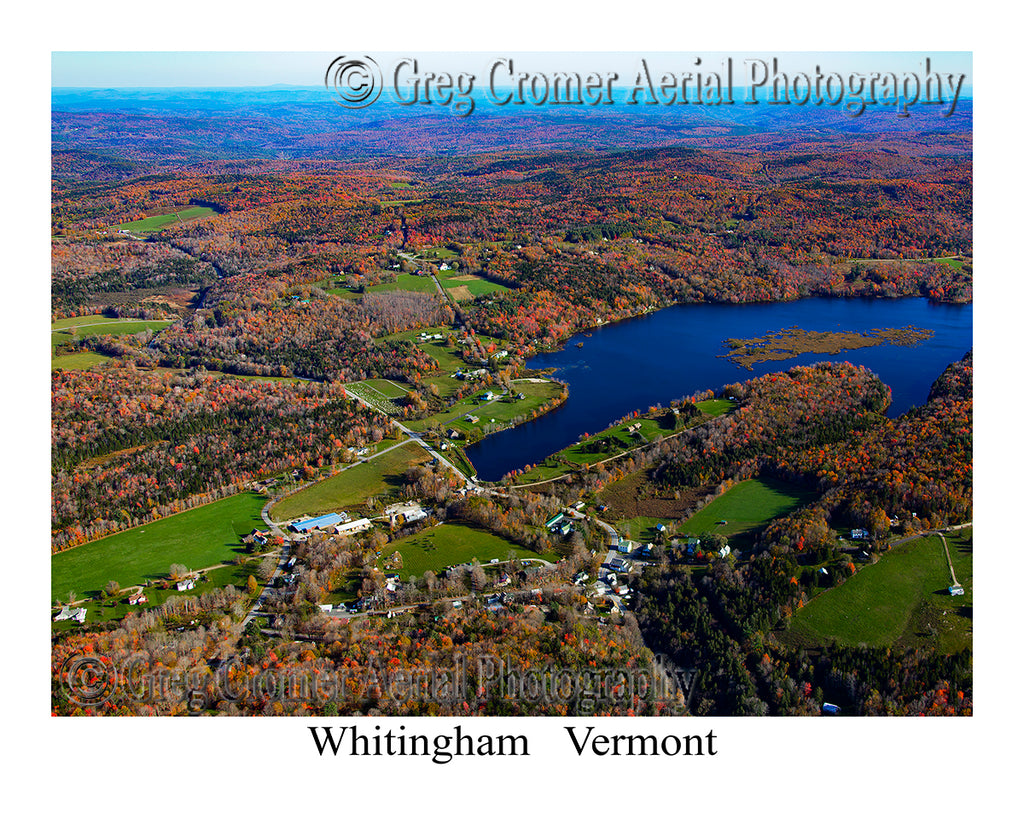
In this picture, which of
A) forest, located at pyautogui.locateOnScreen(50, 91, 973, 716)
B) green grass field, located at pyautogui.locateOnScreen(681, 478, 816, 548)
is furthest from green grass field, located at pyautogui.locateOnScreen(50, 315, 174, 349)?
green grass field, located at pyautogui.locateOnScreen(681, 478, 816, 548)

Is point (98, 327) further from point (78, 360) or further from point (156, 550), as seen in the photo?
point (156, 550)

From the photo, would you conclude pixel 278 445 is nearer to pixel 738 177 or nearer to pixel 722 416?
pixel 722 416

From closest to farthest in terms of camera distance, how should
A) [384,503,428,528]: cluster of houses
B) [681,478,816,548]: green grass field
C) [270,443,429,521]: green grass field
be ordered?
1. [681,478,816,548]: green grass field
2. [384,503,428,528]: cluster of houses
3. [270,443,429,521]: green grass field

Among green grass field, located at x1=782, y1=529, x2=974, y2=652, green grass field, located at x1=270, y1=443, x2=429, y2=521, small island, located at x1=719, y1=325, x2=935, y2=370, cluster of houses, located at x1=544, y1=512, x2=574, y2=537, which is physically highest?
small island, located at x1=719, y1=325, x2=935, y2=370

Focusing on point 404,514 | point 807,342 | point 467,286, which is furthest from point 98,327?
point 807,342

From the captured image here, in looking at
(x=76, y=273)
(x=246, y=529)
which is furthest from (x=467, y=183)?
(x=246, y=529)

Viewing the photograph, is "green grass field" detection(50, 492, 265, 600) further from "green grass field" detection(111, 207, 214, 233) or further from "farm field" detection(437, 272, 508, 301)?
"green grass field" detection(111, 207, 214, 233)
